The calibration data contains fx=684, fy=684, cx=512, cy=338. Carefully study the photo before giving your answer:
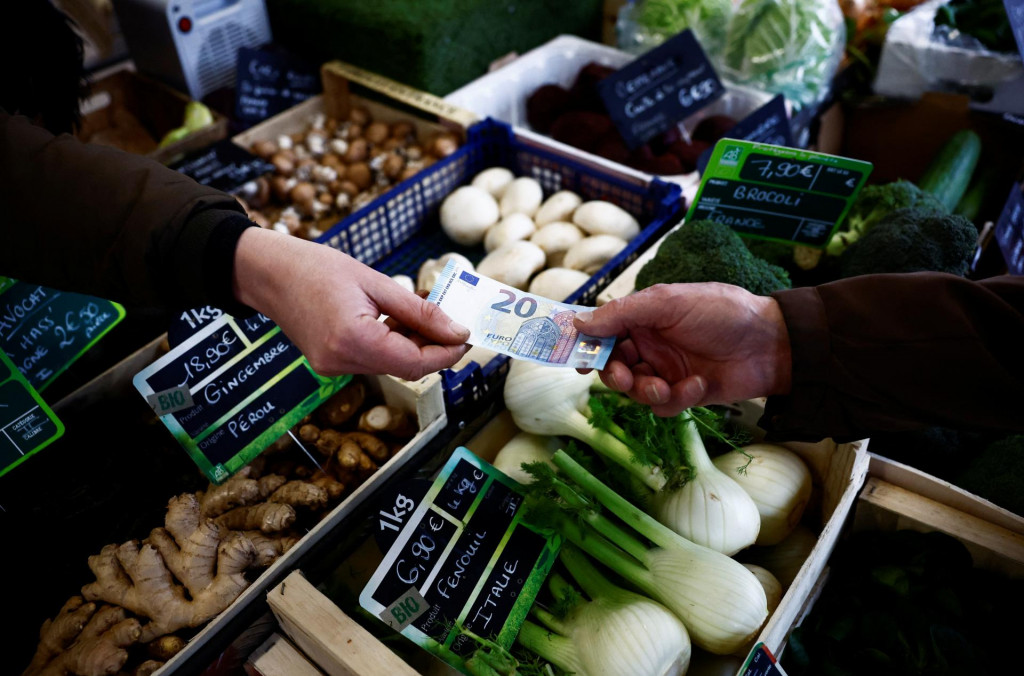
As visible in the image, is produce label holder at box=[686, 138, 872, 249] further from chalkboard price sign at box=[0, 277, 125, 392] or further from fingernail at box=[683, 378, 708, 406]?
chalkboard price sign at box=[0, 277, 125, 392]

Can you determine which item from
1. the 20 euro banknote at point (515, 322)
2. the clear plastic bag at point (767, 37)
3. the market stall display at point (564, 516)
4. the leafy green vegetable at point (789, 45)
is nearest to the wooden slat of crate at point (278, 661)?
the market stall display at point (564, 516)

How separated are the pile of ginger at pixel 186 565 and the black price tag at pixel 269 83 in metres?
1.69

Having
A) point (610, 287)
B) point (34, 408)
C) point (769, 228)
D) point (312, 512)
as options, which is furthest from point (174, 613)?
point (769, 228)

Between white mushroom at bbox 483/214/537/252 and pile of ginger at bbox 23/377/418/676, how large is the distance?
0.89m

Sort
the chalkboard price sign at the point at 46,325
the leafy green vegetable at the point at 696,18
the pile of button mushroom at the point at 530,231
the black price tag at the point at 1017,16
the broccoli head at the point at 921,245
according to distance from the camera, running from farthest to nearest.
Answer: the leafy green vegetable at the point at 696,18, the pile of button mushroom at the point at 530,231, the black price tag at the point at 1017,16, the broccoli head at the point at 921,245, the chalkboard price sign at the point at 46,325

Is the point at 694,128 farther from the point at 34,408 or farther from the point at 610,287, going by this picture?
the point at 34,408

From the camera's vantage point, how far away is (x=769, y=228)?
1810 mm

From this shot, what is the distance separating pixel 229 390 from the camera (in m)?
1.32

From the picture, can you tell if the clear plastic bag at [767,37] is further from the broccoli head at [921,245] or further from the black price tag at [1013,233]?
the broccoli head at [921,245]

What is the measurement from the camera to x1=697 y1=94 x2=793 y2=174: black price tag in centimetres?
198

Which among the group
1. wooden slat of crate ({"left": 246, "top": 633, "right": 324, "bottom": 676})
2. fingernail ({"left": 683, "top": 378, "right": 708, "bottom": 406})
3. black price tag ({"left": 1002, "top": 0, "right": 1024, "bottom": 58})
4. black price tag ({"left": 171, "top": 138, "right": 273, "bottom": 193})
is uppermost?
black price tag ({"left": 1002, "top": 0, "right": 1024, "bottom": 58})

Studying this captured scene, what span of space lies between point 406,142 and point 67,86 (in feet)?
3.75

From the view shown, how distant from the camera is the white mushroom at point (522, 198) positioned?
7.32 feet

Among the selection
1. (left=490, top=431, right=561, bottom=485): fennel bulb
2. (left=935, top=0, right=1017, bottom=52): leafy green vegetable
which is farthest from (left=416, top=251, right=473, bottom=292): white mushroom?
(left=935, top=0, right=1017, bottom=52): leafy green vegetable
